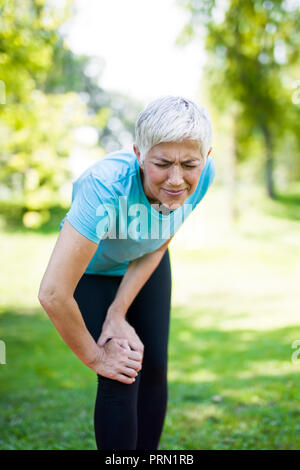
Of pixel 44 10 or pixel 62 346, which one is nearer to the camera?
pixel 44 10

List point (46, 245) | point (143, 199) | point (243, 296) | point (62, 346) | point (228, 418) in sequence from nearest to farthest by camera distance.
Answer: point (143, 199) < point (228, 418) < point (62, 346) < point (243, 296) < point (46, 245)

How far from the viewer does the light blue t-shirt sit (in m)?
1.51

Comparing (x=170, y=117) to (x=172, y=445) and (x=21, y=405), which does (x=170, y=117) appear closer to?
(x=172, y=445)

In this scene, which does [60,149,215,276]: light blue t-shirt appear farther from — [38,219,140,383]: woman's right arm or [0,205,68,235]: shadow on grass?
[0,205,68,235]: shadow on grass

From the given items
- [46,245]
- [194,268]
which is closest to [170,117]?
[194,268]

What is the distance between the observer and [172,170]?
1.53 m

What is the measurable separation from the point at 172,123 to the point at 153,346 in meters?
1.01

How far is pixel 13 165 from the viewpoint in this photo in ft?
18.0

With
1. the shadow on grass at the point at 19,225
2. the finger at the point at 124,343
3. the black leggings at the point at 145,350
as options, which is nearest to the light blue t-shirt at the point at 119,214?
the black leggings at the point at 145,350

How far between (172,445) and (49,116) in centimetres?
429

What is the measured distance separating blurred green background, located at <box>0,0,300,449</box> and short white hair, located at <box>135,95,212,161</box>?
186 centimetres

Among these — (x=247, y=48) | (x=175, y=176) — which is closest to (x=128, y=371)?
(x=175, y=176)

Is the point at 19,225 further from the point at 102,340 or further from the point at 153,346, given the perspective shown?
the point at 102,340

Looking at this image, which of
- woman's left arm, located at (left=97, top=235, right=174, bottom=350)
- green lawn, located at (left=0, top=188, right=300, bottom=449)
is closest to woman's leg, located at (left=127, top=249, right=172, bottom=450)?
woman's left arm, located at (left=97, top=235, right=174, bottom=350)
